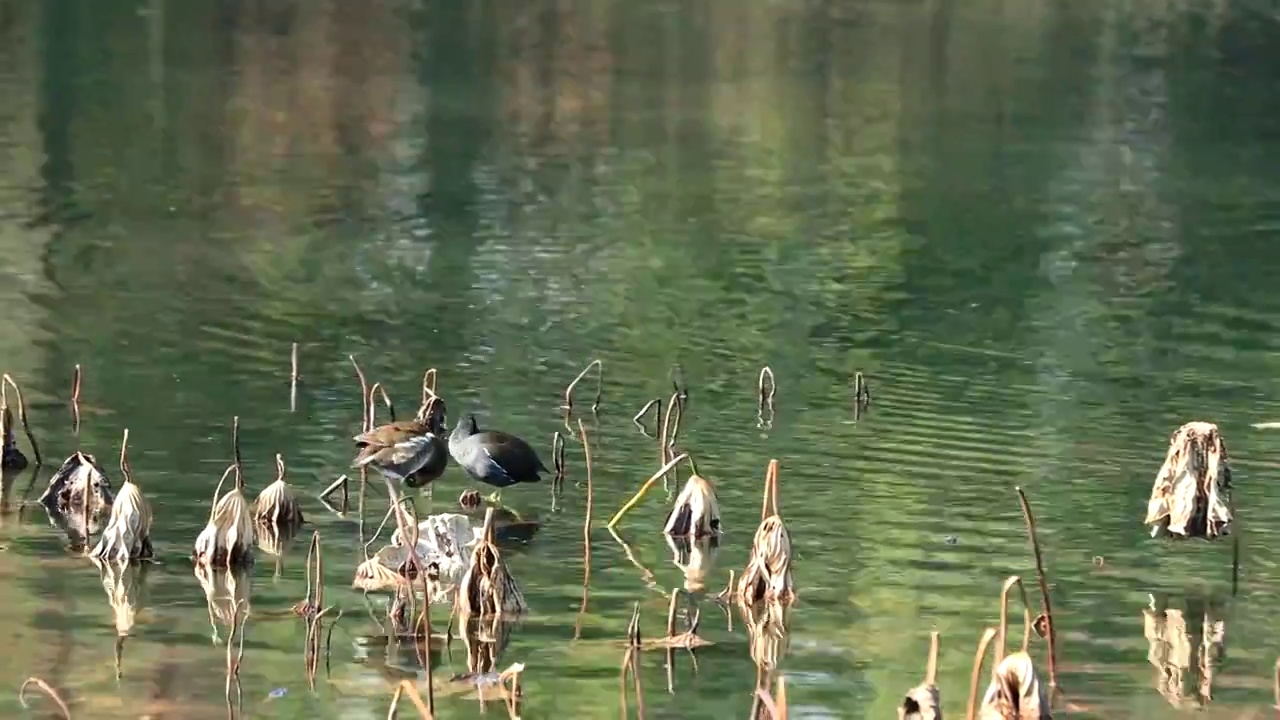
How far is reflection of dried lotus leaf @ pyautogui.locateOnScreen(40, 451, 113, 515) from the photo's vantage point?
15.7 meters

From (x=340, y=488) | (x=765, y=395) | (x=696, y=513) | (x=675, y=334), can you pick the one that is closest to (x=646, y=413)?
(x=765, y=395)

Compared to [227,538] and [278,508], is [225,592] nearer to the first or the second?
[227,538]

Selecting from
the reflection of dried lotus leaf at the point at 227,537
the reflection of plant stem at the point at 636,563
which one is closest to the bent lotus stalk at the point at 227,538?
the reflection of dried lotus leaf at the point at 227,537

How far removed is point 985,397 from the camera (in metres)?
21.0

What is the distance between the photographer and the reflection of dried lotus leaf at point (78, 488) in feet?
51.6

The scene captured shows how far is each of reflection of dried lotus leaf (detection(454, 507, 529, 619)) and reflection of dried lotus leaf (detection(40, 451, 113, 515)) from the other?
3564mm

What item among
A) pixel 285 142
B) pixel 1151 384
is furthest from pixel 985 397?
pixel 285 142

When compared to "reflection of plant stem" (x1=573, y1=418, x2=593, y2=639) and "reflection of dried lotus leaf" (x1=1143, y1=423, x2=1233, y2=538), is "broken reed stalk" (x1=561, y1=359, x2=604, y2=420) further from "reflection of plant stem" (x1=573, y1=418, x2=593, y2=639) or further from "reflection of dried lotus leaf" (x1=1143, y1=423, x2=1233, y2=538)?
"reflection of dried lotus leaf" (x1=1143, y1=423, x2=1233, y2=538)

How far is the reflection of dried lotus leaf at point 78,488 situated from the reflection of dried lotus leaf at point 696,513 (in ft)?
12.7

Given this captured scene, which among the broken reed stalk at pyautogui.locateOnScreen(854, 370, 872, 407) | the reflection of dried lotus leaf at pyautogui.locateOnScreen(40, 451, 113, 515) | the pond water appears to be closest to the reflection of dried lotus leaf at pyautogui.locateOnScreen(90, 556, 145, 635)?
the pond water

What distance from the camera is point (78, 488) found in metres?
15.8

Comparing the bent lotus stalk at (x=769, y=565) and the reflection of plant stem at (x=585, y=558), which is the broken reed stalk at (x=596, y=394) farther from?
the bent lotus stalk at (x=769, y=565)

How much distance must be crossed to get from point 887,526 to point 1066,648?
2.98 meters

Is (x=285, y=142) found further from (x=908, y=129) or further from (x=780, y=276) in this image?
(x=780, y=276)
